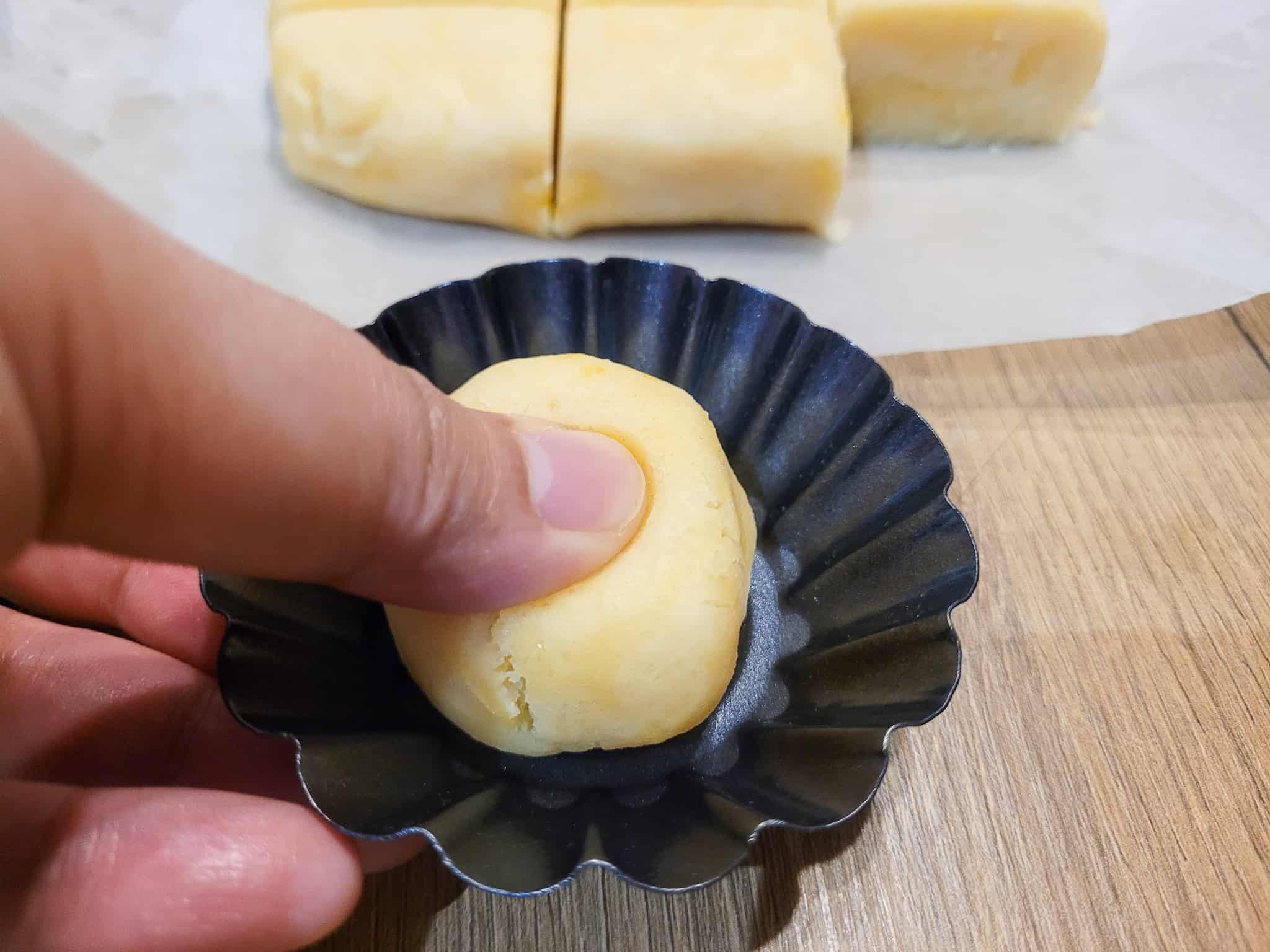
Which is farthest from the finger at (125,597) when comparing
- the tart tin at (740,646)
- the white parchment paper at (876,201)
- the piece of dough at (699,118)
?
the piece of dough at (699,118)

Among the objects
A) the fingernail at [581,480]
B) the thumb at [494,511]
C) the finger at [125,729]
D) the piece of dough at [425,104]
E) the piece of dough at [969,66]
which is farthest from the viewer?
the piece of dough at [969,66]

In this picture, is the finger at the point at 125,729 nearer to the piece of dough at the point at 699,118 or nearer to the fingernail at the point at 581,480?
the fingernail at the point at 581,480

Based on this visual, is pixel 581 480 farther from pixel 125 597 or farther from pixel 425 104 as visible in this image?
pixel 425 104

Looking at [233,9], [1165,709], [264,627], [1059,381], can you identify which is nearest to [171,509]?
[264,627]

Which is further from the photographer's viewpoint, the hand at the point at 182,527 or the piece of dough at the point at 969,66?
the piece of dough at the point at 969,66

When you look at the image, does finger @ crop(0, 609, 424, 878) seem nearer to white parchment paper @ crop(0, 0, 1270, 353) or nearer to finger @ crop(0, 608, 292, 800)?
finger @ crop(0, 608, 292, 800)

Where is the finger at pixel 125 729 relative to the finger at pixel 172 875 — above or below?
below

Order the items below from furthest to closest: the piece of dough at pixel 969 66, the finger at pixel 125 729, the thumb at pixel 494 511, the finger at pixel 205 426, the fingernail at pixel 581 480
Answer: the piece of dough at pixel 969 66
the finger at pixel 125 729
the fingernail at pixel 581 480
the thumb at pixel 494 511
the finger at pixel 205 426

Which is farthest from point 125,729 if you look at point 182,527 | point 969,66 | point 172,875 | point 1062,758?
point 969,66

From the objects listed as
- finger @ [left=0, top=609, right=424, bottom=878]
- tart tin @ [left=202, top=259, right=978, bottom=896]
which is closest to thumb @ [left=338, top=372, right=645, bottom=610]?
tart tin @ [left=202, top=259, right=978, bottom=896]
